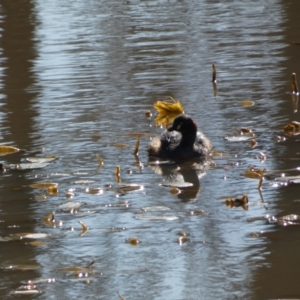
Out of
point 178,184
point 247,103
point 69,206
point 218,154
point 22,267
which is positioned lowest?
point 247,103

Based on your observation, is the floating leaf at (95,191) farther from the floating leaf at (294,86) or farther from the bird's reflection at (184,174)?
the floating leaf at (294,86)

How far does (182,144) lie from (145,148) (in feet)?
1.51

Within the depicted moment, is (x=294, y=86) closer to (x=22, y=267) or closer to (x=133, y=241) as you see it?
(x=133, y=241)

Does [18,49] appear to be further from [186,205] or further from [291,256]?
[291,256]

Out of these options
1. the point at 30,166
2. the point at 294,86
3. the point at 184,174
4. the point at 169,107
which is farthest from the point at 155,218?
the point at 294,86

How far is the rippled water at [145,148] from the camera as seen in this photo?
617cm

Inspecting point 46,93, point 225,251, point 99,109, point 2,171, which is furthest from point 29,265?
point 46,93

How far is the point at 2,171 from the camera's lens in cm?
896

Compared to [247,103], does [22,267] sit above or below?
above

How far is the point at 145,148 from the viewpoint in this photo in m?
9.73

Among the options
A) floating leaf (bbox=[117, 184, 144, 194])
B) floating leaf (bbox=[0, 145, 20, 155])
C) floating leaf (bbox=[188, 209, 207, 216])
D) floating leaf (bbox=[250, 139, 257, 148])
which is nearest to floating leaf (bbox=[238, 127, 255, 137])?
floating leaf (bbox=[250, 139, 257, 148])

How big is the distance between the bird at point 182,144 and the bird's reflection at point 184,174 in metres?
0.11

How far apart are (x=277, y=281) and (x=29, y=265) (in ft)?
5.28

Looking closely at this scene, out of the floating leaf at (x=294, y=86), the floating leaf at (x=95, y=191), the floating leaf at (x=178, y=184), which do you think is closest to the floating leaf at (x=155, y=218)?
the floating leaf at (x=95, y=191)
